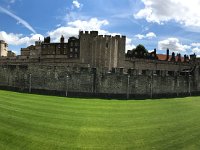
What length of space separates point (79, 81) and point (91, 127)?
31.7 ft

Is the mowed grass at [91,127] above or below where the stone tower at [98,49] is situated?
below

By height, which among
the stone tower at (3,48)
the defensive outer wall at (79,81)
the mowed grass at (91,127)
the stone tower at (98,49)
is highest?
the stone tower at (3,48)

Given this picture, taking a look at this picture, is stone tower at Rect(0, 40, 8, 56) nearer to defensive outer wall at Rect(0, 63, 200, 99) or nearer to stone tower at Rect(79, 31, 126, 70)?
stone tower at Rect(79, 31, 126, 70)

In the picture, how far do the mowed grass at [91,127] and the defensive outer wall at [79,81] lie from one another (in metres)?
5.26

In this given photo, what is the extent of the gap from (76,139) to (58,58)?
3834cm

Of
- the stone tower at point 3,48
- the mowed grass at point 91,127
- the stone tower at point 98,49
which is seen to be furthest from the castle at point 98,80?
the stone tower at point 3,48

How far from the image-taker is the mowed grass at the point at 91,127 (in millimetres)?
10078

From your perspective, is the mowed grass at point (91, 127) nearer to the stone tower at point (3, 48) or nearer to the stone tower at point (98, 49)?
the stone tower at point (98, 49)

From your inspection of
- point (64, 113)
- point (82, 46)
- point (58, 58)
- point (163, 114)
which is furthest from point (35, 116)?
point (58, 58)

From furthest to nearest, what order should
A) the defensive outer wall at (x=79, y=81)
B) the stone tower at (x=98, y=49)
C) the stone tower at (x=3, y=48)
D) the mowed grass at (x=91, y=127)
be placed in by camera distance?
the stone tower at (x=3, y=48) < the stone tower at (x=98, y=49) < the defensive outer wall at (x=79, y=81) < the mowed grass at (x=91, y=127)

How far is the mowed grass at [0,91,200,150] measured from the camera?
1008cm

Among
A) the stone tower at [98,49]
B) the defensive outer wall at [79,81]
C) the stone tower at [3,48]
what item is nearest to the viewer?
the defensive outer wall at [79,81]

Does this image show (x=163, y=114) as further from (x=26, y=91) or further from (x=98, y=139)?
(x=26, y=91)

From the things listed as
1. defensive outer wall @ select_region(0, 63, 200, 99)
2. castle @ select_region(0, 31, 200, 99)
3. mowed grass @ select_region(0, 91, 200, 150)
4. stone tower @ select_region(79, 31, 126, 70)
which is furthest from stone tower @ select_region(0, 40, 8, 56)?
mowed grass @ select_region(0, 91, 200, 150)
